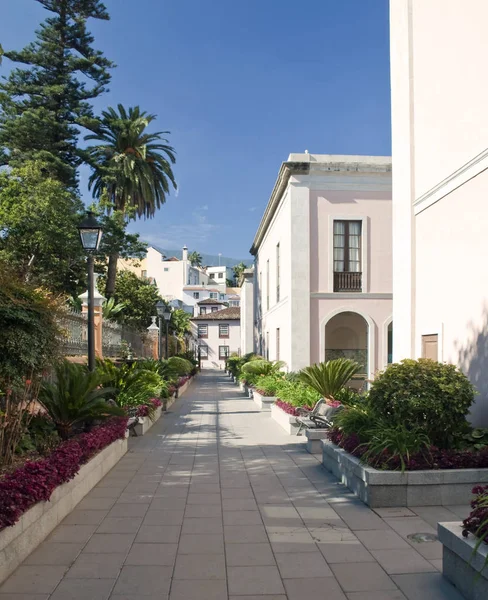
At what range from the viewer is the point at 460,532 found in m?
4.27

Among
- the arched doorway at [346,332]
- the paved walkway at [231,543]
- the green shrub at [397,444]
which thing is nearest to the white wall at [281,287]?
the arched doorway at [346,332]

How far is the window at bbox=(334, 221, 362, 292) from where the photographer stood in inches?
765

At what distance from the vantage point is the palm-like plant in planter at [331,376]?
13086mm

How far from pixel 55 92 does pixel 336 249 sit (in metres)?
17.1

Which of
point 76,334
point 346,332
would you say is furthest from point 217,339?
point 76,334

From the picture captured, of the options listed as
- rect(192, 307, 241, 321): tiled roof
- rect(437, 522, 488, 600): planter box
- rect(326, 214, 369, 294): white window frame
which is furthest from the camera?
rect(192, 307, 241, 321): tiled roof

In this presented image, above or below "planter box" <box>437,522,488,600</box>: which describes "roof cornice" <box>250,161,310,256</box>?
above

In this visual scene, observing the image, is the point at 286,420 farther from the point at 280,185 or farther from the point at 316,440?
the point at 280,185

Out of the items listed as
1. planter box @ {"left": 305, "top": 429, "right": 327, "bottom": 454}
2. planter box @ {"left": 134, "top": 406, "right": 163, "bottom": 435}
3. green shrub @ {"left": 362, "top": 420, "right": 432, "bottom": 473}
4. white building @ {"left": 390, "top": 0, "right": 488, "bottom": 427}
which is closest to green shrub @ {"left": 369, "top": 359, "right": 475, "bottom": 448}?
green shrub @ {"left": 362, "top": 420, "right": 432, "bottom": 473}

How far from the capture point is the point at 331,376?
13125 mm

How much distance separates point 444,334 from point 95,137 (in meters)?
25.9

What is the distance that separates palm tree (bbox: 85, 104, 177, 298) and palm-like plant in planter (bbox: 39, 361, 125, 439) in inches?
865

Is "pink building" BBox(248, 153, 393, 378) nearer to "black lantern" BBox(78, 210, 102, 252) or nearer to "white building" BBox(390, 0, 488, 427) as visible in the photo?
"white building" BBox(390, 0, 488, 427)

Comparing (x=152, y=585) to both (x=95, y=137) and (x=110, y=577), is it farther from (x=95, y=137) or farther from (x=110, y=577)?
(x=95, y=137)
